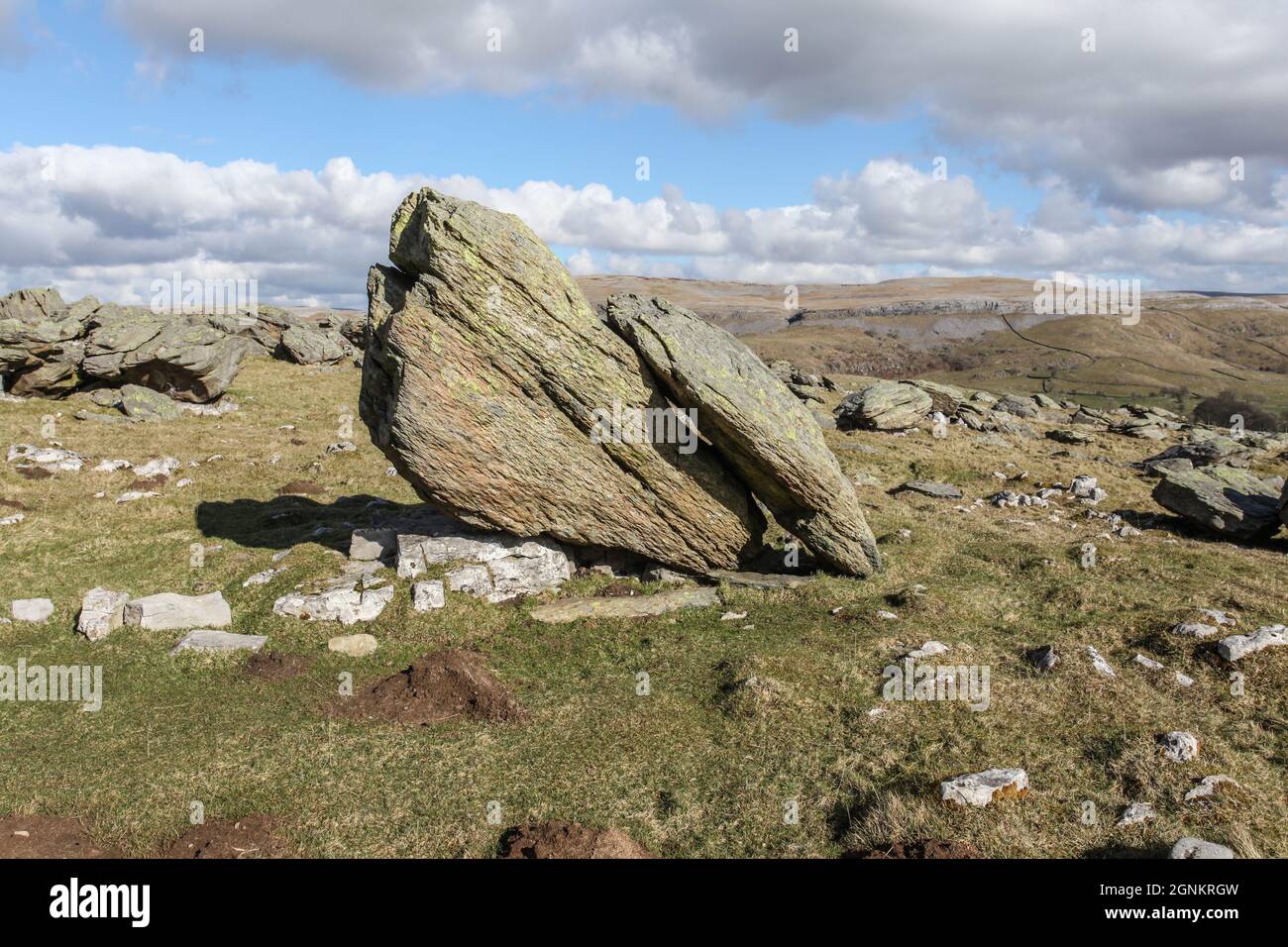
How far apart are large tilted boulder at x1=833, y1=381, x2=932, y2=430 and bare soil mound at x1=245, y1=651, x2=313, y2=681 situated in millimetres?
40081

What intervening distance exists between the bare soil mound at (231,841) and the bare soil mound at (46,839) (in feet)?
3.07

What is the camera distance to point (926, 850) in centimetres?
1104

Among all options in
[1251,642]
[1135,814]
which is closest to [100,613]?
[1135,814]

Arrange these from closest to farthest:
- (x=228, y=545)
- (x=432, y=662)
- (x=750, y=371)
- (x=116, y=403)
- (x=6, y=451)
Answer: (x=432, y=662) < (x=750, y=371) < (x=228, y=545) < (x=6, y=451) < (x=116, y=403)

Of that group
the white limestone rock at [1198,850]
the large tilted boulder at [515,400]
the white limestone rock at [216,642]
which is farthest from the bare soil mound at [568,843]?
the large tilted boulder at [515,400]

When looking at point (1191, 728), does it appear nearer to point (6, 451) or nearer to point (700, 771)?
point (700, 771)

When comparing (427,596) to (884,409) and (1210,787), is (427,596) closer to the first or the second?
(1210,787)

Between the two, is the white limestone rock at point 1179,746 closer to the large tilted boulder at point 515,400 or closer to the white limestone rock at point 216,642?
the large tilted boulder at point 515,400

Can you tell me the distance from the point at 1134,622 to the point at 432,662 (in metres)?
16.9

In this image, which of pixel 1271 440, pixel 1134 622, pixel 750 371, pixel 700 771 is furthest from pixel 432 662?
pixel 1271 440

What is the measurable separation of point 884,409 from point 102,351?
162 feet

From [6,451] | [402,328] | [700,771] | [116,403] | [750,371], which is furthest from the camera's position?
[116,403]

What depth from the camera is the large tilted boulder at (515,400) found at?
20.5 m

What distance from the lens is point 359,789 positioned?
13422 mm
